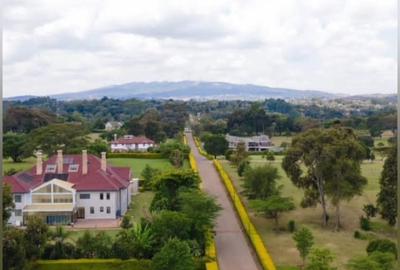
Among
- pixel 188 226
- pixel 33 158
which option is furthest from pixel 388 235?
pixel 33 158

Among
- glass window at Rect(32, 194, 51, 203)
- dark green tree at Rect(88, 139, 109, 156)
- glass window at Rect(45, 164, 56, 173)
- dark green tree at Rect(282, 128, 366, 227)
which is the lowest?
glass window at Rect(32, 194, 51, 203)

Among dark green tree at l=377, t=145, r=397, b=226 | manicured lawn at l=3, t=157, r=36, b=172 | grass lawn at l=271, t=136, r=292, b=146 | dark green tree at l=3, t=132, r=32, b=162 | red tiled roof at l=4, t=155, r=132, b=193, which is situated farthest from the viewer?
grass lawn at l=271, t=136, r=292, b=146

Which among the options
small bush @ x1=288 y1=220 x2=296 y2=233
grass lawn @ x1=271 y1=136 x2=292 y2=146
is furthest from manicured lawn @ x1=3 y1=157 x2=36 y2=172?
grass lawn @ x1=271 y1=136 x2=292 y2=146

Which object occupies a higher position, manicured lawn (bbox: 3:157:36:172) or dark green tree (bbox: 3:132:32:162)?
dark green tree (bbox: 3:132:32:162)

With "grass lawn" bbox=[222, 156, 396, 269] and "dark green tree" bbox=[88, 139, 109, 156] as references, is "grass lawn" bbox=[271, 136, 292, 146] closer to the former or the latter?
"dark green tree" bbox=[88, 139, 109, 156]

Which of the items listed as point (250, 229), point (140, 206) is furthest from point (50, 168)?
point (250, 229)

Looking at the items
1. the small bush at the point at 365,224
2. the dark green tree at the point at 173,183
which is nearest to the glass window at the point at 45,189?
the dark green tree at the point at 173,183

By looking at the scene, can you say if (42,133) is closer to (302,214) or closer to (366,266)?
(302,214)
